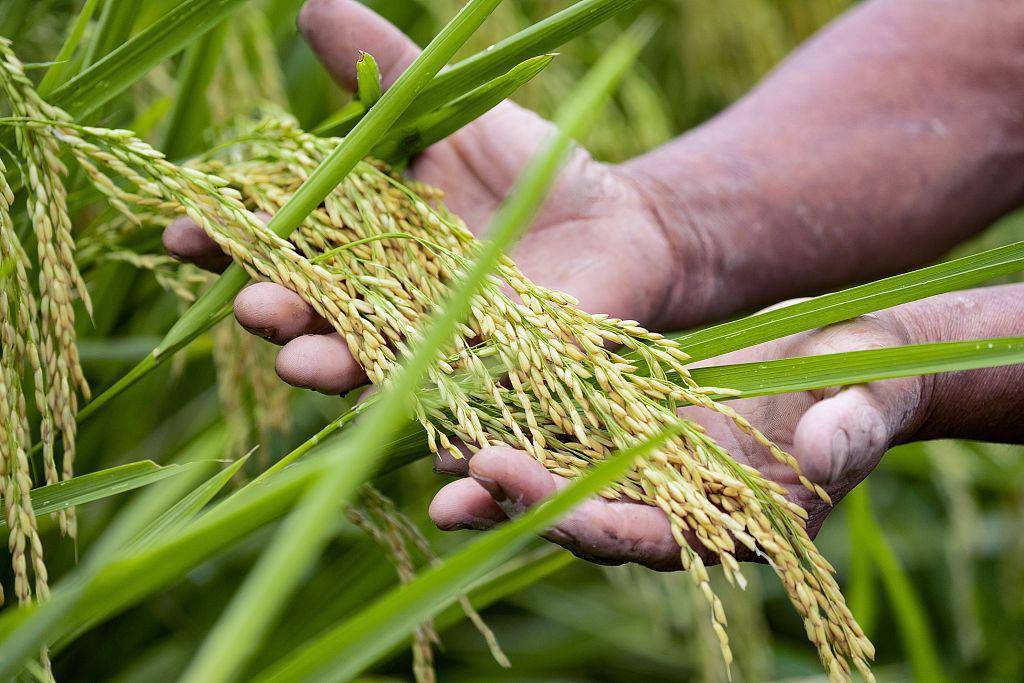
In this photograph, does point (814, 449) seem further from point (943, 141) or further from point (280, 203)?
point (943, 141)

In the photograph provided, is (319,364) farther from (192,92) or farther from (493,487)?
(192,92)

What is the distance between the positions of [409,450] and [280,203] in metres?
0.30

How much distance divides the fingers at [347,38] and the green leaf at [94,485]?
1.95 feet

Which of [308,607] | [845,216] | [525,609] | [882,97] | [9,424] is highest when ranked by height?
[9,424]

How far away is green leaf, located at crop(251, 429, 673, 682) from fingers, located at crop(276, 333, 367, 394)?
0.37 metres

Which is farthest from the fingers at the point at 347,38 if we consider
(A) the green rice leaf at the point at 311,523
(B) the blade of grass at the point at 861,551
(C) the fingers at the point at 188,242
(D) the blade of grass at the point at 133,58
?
(B) the blade of grass at the point at 861,551

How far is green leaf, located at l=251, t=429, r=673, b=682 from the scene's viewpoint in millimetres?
510

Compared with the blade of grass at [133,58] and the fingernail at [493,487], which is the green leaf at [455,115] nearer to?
the blade of grass at [133,58]

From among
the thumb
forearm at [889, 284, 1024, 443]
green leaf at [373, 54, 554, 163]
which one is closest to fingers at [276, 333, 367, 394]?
green leaf at [373, 54, 554, 163]

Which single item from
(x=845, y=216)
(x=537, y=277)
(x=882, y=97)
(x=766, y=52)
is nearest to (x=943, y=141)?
(x=882, y=97)

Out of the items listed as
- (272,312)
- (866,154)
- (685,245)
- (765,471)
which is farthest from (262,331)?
(866,154)

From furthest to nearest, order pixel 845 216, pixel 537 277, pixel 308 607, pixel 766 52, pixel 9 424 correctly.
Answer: pixel 766 52 < pixel 845 216 < pixel 308 607 < pixel 537 277 < pixel 9 424

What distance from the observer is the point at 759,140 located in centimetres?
157

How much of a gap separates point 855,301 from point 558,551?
52cm
